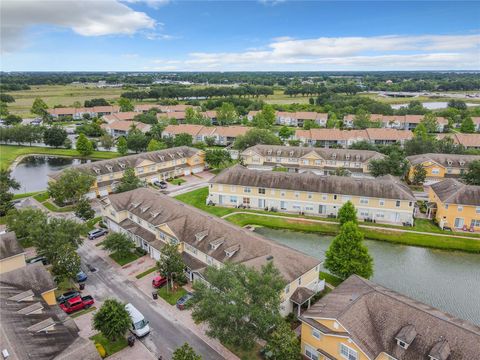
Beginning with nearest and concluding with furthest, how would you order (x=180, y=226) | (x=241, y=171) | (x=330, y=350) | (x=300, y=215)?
(x=330, y=350)
(x=180, y=226)
(x=300, y=215)
(x=241, y=171)

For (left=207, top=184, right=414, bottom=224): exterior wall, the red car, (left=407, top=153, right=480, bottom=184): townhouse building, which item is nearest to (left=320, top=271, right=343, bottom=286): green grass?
(left=207, top=184, right=414, bottom=224): exterior wall

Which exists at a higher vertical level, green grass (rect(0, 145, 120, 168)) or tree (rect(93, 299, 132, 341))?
green grass (rect(0, 145, 120, 168))

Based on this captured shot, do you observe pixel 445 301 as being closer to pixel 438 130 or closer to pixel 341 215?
pixel 341 215

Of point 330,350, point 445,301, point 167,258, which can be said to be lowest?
point 445,301

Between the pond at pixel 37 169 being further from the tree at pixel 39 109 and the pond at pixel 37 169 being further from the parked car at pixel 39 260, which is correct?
the tree at pixel 39 109

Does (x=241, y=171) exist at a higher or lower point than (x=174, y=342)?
higher

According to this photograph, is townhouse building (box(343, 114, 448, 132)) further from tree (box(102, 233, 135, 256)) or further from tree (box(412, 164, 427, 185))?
tree (box(102, 233, 135, 256))

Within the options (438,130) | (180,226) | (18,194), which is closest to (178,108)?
(18,194)

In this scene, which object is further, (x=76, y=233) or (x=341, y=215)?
(x=341, y=215)
